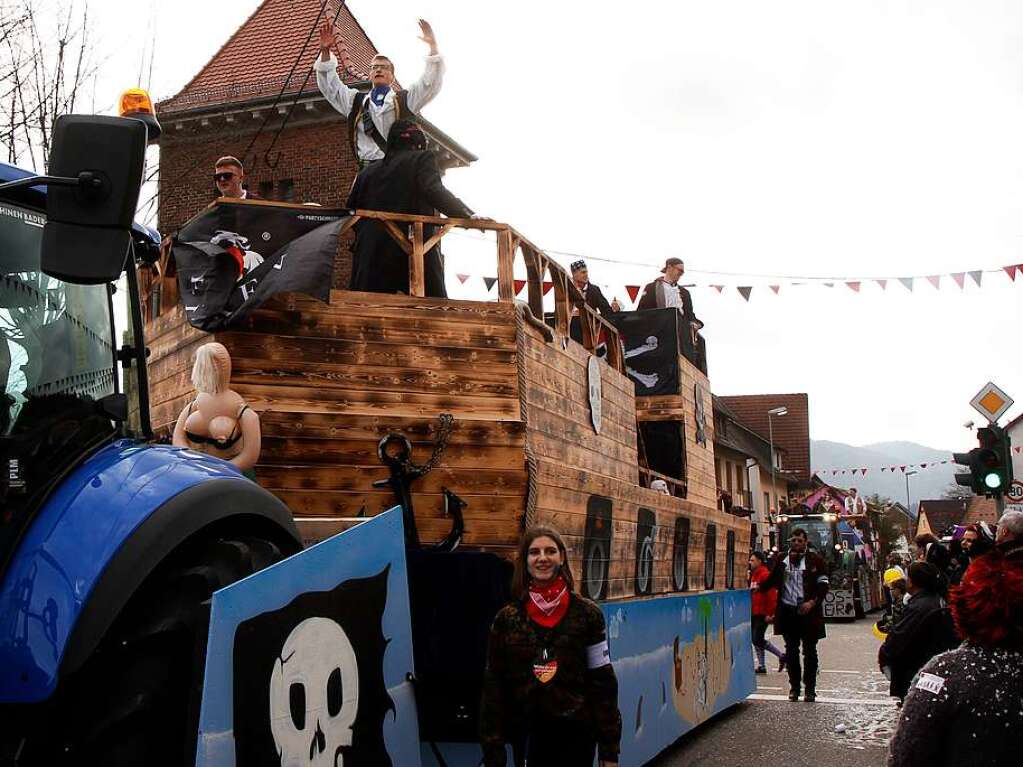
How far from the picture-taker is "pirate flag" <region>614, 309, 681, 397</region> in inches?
460

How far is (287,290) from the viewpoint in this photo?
264 inches

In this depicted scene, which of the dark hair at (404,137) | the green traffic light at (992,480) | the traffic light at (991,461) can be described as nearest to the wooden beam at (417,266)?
the dark hair at (404,137)

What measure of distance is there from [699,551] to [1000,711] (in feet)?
27.5

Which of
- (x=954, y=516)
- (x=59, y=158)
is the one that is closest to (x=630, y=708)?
(x=59, y=158)

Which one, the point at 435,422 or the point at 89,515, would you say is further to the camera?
the point at 435,422

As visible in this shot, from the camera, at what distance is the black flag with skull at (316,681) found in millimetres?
3756

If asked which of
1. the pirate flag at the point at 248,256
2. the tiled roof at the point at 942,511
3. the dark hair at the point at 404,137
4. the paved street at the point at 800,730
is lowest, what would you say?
the paved street at the point at 800,730

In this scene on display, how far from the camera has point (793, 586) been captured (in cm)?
1394

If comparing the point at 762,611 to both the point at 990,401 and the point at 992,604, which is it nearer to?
the point at 990,401

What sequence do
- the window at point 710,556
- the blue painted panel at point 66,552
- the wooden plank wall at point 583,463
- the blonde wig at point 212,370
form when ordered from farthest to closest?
1. the window at point 710,556
2. the wooden plank wall at point 583,463
3. the blonde wig at point 212,370
4. the blue painted panel at point 66,552

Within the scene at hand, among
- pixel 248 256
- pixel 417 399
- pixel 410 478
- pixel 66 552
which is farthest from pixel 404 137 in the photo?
pixel 66 552

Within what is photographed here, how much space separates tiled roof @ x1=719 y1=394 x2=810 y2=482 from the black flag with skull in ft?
224

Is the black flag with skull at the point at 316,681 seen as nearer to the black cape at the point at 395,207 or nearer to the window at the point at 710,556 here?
the black cape at the point at 395,207

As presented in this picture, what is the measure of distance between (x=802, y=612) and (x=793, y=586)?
1.49 feet
